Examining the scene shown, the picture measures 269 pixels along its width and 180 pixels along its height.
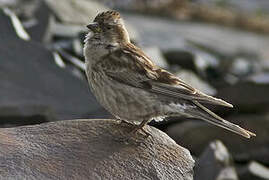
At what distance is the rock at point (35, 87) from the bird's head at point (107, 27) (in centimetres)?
→ 214

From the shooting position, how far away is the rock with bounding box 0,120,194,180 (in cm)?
559

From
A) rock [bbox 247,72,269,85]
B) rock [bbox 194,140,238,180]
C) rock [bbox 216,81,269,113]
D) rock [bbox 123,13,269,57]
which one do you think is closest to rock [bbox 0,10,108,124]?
rock [bbox 194,140,238,180]

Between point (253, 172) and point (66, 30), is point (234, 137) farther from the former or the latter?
point (66, 30)

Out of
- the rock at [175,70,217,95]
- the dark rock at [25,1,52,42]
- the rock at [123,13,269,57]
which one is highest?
the dark rock at [25,1,52,42]

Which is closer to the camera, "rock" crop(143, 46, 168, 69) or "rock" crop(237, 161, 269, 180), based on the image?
"rock" crop(237, 161, 269, 180)

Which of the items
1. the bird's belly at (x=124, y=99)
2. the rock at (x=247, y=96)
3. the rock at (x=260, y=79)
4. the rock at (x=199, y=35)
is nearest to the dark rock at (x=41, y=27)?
the rock at (x=199, y=35)

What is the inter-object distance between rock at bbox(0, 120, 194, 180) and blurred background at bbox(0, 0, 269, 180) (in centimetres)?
223

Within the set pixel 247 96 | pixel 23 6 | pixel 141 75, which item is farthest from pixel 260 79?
pixel 141 75

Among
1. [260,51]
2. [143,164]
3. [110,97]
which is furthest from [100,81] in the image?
[260,51]

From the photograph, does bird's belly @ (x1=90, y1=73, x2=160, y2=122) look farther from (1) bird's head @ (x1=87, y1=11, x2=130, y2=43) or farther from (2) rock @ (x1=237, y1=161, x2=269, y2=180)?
(2) rock @ (x1=237, y1=161, x2=269, y2=180)

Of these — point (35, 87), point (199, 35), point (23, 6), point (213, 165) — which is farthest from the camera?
point (199, 35)

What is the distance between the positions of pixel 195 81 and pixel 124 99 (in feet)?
17.7

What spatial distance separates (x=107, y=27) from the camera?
6.48 metres

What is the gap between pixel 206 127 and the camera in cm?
1030
